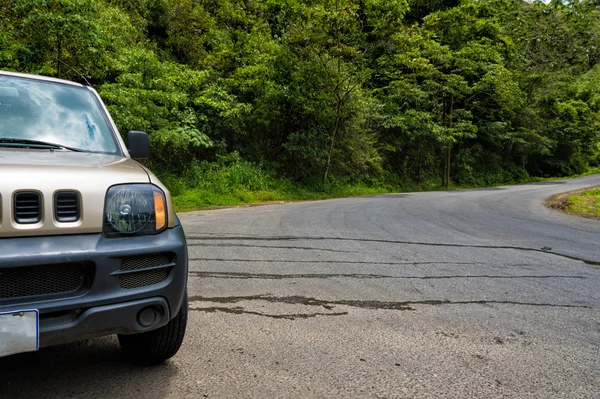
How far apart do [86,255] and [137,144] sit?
1.55m

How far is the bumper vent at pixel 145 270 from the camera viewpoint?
2082mm

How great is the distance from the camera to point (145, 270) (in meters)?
2.14

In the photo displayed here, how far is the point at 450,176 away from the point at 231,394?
30.2m

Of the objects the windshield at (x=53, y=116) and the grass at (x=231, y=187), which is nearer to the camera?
the windshield at (x=53, y=116)

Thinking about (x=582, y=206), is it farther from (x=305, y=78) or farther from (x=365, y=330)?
(x=365, y=330)

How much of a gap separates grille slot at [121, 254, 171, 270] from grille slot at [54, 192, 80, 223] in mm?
314

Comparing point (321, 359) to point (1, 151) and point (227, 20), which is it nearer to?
point (1, 151)

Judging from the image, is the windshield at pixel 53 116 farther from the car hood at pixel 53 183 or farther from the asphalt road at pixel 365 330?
the asphalt road at pixel 365 330

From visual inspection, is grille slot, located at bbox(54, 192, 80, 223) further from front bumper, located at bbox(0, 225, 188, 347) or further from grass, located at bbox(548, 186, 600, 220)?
grass, located at bbox(548, 186, 600, 220)

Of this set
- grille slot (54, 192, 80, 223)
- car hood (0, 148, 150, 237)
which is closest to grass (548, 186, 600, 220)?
car hood (0, 148, 150, 237)

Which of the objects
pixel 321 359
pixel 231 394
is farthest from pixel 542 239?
pixel 231 394

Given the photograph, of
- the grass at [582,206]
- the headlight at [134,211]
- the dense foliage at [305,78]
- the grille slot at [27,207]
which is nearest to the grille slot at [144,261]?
the headlight at [134,211]

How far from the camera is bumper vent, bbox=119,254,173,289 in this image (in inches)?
82.0

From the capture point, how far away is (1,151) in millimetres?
2398
